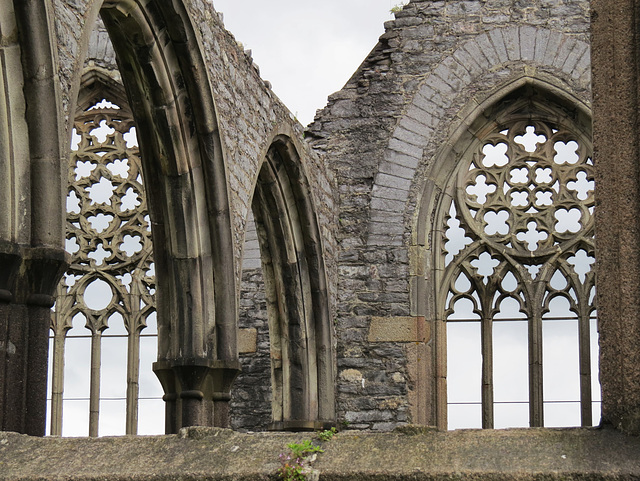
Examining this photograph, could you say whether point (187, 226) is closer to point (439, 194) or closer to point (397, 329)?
point (397, 329)

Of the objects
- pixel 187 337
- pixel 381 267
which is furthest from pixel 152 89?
pixel 381 267

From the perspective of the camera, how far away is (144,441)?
8.95ft

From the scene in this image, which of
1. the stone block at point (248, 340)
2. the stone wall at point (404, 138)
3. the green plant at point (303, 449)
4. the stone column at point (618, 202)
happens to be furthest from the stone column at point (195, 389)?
the stone column at point (618, 202)

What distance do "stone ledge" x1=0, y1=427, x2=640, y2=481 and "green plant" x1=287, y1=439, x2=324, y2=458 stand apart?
2 cm

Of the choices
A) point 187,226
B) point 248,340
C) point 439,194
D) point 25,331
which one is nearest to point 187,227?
point 187,226

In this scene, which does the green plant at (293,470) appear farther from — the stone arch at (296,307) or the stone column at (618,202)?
the stone arch at (296,307)

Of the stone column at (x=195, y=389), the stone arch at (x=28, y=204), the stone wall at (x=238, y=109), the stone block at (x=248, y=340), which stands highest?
the stone wall at (x=238, y=109)

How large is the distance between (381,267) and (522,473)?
8688 millimetres

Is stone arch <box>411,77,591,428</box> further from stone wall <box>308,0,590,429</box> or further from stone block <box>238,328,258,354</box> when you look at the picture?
stone block <box>238,328,258,354</box>

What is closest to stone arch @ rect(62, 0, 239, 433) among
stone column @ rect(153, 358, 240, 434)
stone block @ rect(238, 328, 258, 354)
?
stone column @ rect(153, 358, 240, 434)

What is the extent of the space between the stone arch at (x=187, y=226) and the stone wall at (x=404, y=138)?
3.25m

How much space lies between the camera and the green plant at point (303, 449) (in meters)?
2.57

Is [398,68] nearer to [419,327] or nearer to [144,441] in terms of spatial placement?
[419,327]

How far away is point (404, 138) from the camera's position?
37.0 feet
